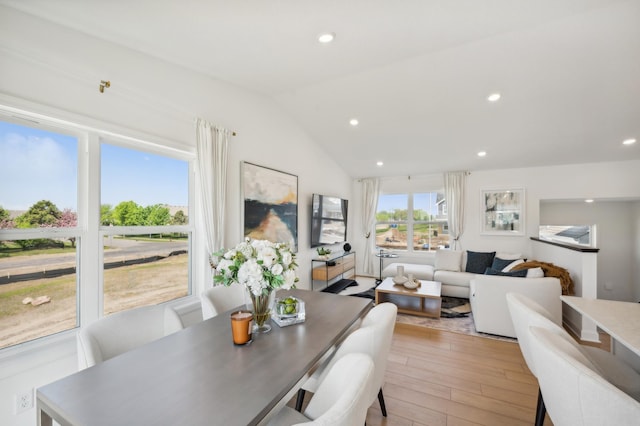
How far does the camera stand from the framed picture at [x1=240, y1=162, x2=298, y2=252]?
314cm

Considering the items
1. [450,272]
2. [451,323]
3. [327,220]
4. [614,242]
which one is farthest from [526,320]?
[614,242]

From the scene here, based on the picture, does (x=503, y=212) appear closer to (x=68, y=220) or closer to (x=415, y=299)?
(x=415, y=299)

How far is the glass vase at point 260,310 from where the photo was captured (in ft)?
4.67

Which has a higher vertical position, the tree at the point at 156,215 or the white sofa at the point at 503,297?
the tree at the point at 156,215

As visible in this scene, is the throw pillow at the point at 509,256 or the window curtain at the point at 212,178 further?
the throw pillow at the point at 509,256

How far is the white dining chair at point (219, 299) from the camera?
6.16ft

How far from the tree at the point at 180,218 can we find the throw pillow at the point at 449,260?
4485 mm

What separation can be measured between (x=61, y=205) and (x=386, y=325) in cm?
224

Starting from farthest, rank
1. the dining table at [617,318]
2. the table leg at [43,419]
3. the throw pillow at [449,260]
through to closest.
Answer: the throw pillow at [449,260] → the dining table at [617,318] → the table leg at [43,419]

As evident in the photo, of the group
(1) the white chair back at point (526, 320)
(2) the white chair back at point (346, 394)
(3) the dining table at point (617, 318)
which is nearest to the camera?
(2) the white chair back at point (346, 394)

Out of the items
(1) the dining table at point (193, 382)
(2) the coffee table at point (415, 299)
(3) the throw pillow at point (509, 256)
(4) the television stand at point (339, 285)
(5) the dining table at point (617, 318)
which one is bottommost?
(4) the television stand at point (339, 285)

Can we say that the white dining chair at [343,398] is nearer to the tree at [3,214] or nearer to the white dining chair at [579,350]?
the white dining chair at [579,350]

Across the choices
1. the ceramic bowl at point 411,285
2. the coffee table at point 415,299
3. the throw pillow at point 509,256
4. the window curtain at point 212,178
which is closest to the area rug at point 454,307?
the coffee table at point 415,299

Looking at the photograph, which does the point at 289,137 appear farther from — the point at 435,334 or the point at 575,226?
the point at 575,226
